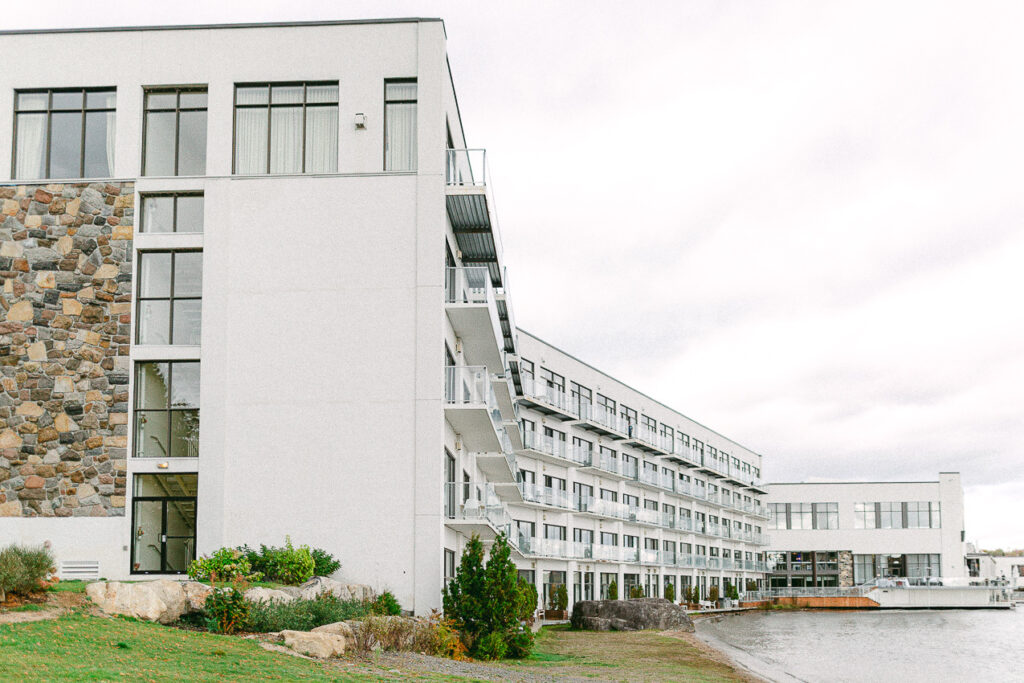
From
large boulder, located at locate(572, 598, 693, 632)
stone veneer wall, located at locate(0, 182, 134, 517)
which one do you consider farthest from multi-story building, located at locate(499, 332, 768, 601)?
stone veneer wall, located at locate(0, 182, 134, 517)

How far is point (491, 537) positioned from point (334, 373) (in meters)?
12.5

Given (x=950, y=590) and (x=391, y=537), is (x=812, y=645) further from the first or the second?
(x=950, y=590)

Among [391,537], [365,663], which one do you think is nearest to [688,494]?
[391,537]

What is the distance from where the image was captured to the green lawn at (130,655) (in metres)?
12.3

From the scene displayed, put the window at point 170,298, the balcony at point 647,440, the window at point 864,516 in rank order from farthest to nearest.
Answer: the window at point 864,516 → the balcony at point 647,440 → the window at point 170,298

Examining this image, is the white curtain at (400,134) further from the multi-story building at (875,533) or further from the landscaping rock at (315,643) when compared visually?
the multi-story building at (875,533)

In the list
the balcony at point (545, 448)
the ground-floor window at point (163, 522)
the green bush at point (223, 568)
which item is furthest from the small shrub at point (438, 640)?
the balcony at point (545, 448)

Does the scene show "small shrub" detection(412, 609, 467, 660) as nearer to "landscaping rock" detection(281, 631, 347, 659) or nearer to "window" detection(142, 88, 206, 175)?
"landscaping rock" detection(281, 631, 347, 659)

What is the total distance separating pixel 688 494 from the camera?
261 ft

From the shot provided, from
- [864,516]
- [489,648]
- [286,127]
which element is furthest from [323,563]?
[864,516]

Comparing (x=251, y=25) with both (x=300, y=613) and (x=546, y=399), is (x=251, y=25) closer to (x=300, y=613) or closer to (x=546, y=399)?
(x=300, y=613)

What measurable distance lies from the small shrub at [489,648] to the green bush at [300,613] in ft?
8.50

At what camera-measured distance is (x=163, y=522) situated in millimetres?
25734

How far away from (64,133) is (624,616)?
28.6m
